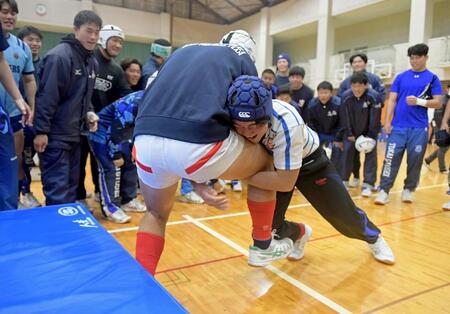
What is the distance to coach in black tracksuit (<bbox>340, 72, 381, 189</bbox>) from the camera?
182 inches

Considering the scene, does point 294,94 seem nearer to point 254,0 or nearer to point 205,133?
point 205,133

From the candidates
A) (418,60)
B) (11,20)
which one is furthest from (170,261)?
(418,60)

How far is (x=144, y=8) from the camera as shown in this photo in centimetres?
1744

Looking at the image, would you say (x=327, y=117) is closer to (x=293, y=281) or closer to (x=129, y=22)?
(x=293, y=281)

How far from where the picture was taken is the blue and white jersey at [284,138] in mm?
1565

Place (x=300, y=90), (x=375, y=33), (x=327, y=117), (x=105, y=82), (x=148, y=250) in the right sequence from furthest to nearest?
(x=375, y=33) < (x=300, y=90) < (x=327, y=117) < (x=105, y=82) < (x=148, y=250)

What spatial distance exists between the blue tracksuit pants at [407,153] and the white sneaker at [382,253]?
1947 millimetres

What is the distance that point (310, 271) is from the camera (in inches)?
92.6

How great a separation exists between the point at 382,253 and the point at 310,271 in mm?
529

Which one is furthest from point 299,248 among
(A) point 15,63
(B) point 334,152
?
(B) point 334,152

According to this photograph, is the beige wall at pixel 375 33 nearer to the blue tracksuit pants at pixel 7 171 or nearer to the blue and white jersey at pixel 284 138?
the blue and white jersey at pixel 284 138

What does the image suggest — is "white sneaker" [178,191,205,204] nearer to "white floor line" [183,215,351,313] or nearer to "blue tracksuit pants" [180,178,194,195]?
"blue tracksuit pants" [180,178,194,195]

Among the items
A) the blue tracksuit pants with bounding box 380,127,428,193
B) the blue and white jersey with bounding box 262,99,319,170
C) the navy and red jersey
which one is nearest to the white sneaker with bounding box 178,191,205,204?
the blue tracksuit pants with bounding box 380,127,428,193

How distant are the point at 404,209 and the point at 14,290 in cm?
379
